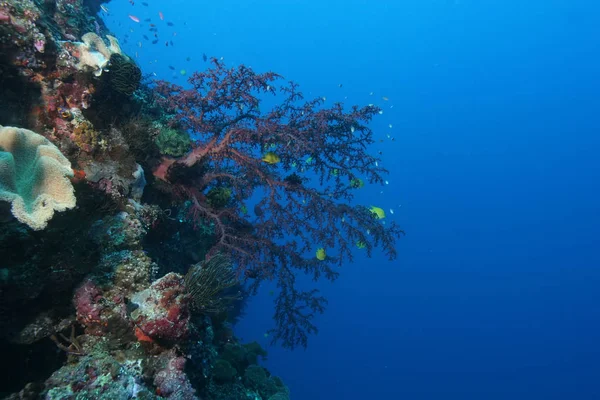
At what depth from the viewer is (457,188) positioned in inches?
3937

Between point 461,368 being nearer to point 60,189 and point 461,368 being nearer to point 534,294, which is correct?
point 534,294

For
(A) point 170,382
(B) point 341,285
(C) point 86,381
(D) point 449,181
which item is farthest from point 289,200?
(D) point 449,181

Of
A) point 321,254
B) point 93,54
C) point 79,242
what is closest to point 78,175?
point 79,242

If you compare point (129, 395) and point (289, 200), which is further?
point (289, 200)

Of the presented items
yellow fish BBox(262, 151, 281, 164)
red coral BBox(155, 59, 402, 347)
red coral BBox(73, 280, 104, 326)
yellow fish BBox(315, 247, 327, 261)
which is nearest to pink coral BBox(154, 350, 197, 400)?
red coral BBox(73, 280, 104, 326)

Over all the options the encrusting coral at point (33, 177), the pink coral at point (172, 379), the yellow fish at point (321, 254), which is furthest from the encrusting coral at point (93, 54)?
the yellow fish at point (321, 254)

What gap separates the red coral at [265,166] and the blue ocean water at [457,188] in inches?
226

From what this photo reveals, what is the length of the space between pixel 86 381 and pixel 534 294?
88.7 m

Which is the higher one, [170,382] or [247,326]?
[247,326]

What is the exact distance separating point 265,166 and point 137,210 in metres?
2.61

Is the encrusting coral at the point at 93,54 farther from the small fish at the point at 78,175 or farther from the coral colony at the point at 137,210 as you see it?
the small fish at the point at 78,175

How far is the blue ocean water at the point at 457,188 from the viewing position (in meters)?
54.1

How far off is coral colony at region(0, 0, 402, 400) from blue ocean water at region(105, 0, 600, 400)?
20.5ft

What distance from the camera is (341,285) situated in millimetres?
69938
